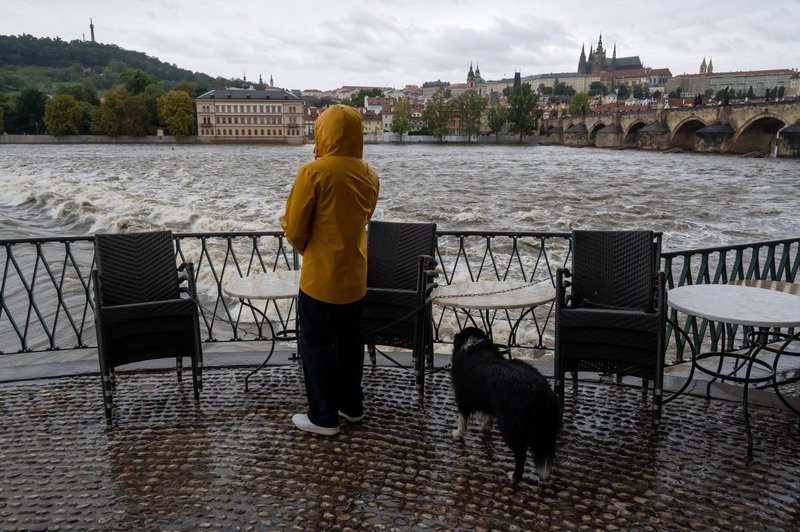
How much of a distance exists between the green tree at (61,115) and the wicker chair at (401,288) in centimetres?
10669

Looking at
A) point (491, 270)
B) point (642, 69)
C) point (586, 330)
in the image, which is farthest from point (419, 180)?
point (642, 69)

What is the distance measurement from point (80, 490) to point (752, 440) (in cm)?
362

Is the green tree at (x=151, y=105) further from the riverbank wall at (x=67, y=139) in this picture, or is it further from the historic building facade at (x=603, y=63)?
the historic building facade at (x=603, y=63)

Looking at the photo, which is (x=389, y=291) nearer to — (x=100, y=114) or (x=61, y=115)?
(x=100, y=114)

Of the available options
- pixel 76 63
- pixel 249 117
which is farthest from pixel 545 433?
pixel 76 63

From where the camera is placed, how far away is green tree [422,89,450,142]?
11612cm

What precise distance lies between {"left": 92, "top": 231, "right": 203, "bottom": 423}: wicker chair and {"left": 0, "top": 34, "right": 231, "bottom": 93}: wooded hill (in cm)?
15835

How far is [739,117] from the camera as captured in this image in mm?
61531

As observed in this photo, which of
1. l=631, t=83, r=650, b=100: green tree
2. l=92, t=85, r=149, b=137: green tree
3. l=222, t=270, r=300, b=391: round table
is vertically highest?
l=631, t=83, r=650, b=100: green tree

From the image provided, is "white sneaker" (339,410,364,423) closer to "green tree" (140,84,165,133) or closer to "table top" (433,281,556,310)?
"table top" (433,281,556,310)

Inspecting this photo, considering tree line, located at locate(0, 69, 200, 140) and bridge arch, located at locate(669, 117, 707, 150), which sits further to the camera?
tree line, located at locate(0, 69, 200, 140)

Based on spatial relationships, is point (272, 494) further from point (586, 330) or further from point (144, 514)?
point (586, 330)

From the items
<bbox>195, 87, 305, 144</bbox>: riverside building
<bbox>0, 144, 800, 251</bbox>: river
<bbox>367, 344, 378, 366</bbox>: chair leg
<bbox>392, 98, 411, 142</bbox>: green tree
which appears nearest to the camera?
<bbox>367, 344, 378, 366</bbox>: chair leg

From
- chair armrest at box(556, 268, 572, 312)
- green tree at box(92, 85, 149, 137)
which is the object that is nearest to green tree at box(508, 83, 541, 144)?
green tree at box(92, 85, 149, 137)
